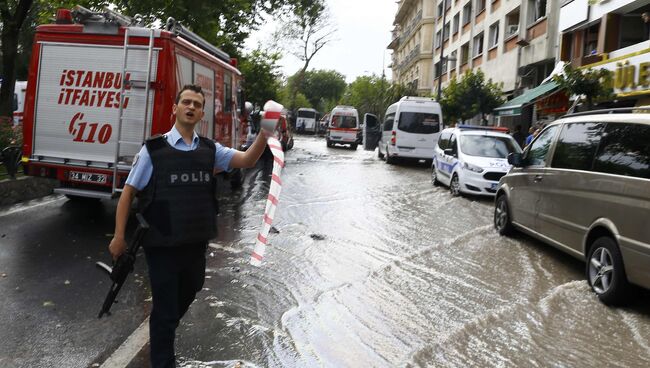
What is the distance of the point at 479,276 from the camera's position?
6.34 metres

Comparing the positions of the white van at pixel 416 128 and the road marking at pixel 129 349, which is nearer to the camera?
the road marking at pixel 129 349

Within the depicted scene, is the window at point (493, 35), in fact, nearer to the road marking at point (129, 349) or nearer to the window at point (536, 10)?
the window at point (536, 10)

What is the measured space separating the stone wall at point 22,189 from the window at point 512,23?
73.5 ft

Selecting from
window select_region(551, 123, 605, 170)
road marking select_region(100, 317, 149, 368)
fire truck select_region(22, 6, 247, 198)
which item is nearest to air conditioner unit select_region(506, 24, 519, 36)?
window select_region(551, 123, 605, 170)

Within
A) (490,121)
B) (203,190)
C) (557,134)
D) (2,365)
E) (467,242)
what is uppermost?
(490,121)

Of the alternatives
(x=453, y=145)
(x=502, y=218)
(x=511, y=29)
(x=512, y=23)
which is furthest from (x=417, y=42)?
(x=502, y=218)

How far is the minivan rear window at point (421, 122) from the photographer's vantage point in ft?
70.5

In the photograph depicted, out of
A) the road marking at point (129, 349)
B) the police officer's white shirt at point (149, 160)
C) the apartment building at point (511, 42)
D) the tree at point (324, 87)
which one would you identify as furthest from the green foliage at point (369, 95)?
the police officer's white shirt at point (149, 160)

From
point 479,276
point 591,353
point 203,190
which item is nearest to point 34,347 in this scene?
point 203,190

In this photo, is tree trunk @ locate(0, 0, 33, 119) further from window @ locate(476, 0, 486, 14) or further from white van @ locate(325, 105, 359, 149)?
window @ locate(476, 0, 486, 14)

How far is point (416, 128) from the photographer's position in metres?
21.5

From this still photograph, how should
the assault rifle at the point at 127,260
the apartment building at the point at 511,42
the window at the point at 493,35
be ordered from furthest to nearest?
the window at the point at 493,35 < the apartment building at the point at 511,42 < the assault rifle at the point at 127,260

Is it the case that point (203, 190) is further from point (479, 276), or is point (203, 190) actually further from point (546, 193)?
point (546, 193)

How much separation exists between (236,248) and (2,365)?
3.67m
